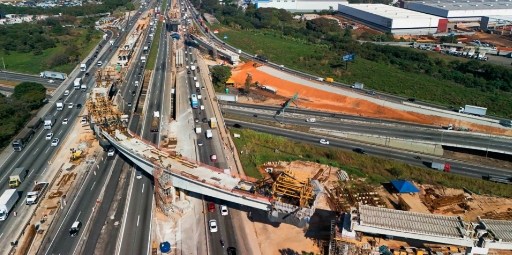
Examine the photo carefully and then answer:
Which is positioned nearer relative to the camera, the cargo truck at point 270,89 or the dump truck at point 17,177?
the dump truck at point 17,177

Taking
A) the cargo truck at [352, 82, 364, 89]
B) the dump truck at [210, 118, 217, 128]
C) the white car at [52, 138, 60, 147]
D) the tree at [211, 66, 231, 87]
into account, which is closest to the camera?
the white car at [52, 138, 60, 147]

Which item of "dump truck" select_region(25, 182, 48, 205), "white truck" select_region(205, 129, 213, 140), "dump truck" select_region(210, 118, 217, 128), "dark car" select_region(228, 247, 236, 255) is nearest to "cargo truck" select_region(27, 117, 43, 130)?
"dump truck" select_region(25, 182, 48, 205)

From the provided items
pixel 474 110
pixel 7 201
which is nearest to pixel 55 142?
pixel 7 201

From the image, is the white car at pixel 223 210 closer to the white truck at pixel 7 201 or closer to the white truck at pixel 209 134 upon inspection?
the white truck at pixel 209 134

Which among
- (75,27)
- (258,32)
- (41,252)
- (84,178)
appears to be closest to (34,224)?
(41,252)

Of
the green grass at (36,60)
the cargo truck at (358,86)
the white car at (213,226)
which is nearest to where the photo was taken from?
the white car at (213,226)

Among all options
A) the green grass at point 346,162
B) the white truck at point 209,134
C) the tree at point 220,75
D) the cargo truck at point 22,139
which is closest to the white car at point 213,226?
the green grass at point 346,162

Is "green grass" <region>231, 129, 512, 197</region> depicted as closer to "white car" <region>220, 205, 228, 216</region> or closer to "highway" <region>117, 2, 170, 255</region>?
"white car" <region>220, 205, 228, 216</region>
